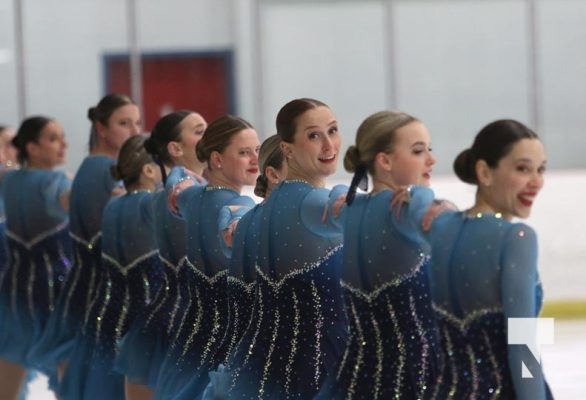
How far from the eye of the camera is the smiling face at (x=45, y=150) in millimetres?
7824

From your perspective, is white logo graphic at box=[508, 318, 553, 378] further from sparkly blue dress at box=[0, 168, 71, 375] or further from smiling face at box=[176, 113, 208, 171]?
sparkly blue dress at box=[0, 168, 71, 375]

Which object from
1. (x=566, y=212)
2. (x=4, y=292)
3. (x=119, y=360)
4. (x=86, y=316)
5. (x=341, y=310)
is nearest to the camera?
(x=341, y=310)

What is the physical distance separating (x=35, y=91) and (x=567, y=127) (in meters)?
3.69

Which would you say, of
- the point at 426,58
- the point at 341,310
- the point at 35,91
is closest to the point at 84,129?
the point at 35,91

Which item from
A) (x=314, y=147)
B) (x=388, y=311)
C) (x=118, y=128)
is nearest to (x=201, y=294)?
(x=314, y=147)

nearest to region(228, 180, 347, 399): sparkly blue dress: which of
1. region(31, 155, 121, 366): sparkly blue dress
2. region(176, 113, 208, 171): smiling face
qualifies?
region(176, 113, 208, 171): smiling face

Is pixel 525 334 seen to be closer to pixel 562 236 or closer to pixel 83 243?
pixel 83 243

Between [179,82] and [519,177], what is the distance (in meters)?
9.62

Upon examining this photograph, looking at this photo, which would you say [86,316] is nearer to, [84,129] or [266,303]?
[266,303]

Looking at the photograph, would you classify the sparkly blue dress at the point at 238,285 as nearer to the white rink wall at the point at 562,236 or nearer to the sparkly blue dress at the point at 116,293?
the sparkly blue dress at the point at 116,293

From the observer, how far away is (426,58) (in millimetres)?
11969

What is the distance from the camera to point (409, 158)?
15.5 feet

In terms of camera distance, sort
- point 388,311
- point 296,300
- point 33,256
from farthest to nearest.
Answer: point 33,256
point 296,300
point 388,311

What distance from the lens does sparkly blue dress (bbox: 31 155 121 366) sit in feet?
23.1
